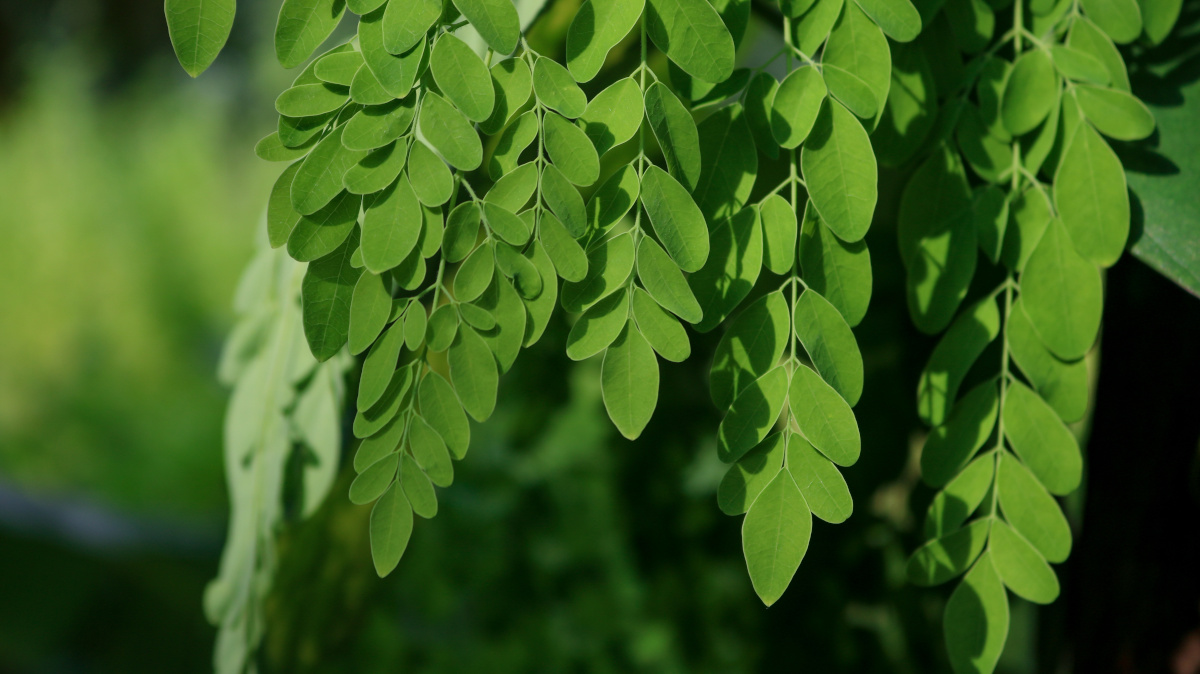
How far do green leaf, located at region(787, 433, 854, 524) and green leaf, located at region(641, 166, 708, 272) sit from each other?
6cm

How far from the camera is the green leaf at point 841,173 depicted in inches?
9.1

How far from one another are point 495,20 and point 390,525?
0.14 meters

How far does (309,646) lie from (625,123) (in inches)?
22.3

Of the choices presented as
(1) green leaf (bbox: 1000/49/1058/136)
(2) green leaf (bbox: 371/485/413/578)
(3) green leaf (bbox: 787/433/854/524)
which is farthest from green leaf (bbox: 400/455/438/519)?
(1) green leaf (bbox: 1000/49/1058/136)

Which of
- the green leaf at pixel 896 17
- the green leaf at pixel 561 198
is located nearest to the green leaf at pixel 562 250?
the green leaf at pixel 561 198

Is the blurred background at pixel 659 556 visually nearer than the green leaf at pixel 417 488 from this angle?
No

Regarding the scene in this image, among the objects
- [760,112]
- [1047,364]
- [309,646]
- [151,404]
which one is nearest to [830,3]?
[760,112]

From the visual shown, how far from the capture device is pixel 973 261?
271 mm

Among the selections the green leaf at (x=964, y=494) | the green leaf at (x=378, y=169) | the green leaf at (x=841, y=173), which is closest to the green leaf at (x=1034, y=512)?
the green leaf at (x=964, y=494)

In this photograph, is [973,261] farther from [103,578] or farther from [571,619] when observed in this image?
[103,578]

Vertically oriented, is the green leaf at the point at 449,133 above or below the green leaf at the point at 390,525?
above

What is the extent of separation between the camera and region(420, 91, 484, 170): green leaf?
0.22 m

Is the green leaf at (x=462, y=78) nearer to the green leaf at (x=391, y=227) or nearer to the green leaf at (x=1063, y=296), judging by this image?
the green leaf at (x=391, y=227)

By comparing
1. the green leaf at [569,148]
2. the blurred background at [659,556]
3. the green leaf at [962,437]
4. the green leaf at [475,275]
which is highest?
the green leaf at [569,148]
